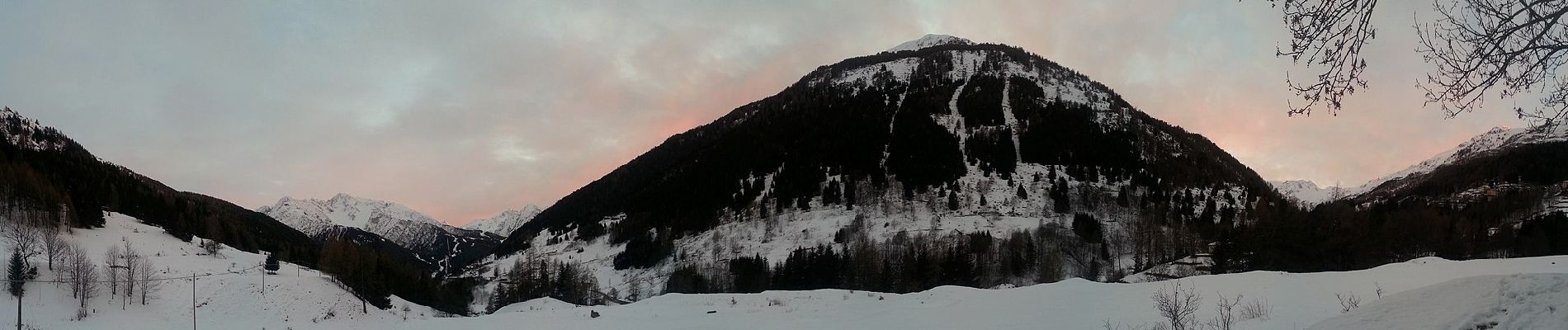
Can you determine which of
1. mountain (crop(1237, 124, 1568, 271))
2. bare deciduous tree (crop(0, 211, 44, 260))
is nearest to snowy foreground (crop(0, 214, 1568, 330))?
mountain (crop(1237, 124, 1568, 271))

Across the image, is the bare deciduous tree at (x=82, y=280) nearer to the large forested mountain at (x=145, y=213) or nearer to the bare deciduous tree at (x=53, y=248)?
the bare deciduous tree at (x=53, y=248)

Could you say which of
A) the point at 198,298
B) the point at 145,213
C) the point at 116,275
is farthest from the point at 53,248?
the point at 145,213

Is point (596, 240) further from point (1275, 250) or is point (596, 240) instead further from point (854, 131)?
point (1275, 250)

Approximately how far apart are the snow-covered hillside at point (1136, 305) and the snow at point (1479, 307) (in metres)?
0.01

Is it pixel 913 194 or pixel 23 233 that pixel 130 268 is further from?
pixel 913 194

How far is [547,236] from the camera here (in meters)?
154

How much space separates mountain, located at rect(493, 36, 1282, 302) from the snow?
Answer: 6370 cm

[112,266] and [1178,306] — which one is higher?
[1178,306]

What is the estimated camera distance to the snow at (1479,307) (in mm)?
5086

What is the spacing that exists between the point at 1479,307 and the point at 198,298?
70.7 m

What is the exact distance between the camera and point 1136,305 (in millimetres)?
13180

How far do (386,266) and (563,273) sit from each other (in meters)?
21.3

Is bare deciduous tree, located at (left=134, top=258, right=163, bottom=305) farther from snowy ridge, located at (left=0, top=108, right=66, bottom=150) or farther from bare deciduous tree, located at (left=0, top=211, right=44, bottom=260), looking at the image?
snowy ridge, located at (left=0, top=108, right=66, bottom=150)

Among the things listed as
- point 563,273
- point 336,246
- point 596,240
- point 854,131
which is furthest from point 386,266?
point 854,131
